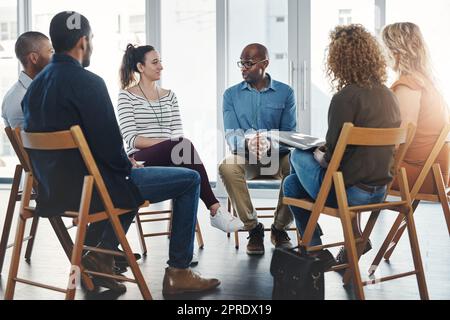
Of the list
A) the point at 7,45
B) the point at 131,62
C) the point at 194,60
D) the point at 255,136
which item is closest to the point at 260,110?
the point at 255,136

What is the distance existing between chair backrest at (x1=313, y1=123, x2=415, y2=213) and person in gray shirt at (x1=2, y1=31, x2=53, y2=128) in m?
1.79

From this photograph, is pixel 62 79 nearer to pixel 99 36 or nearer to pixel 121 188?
pixel 121 188

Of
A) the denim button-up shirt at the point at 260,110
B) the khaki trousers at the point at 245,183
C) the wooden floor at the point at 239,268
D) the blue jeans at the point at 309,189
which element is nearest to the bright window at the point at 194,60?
the wooden floor at the point at 239,268

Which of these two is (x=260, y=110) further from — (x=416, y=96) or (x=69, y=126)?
(x=69, y=126)

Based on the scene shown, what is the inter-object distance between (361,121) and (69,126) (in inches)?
50.4

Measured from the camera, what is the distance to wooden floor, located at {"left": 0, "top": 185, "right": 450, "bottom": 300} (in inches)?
111

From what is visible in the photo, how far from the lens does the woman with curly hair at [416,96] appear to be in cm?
300

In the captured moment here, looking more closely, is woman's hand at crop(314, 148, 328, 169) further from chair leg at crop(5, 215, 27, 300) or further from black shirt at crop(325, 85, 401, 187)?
chair leg at crop(5, 215, 27, 300)

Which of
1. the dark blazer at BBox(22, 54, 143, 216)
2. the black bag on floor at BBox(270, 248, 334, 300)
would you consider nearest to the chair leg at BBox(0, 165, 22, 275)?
the dark blazer at BBox(22, 54, 143, 216)

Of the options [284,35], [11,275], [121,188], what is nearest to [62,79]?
[121,188]

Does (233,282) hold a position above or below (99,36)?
below

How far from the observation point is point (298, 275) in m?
2.38

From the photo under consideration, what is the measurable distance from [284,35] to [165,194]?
3.49 m

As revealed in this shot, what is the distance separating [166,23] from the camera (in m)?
6.31
